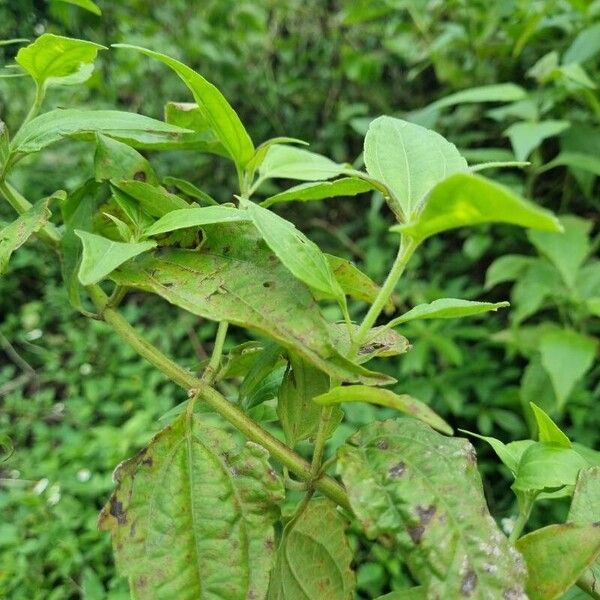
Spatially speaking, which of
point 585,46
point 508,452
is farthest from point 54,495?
point 585,46

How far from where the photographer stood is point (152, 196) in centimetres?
43

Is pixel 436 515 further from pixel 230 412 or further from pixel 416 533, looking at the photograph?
pixel 230 412

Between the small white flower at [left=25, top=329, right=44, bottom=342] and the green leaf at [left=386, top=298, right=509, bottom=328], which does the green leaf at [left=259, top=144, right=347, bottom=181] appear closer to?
the green leaf at [left=386, top=298, right=509, bottom=328]

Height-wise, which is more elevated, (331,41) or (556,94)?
(556,94)

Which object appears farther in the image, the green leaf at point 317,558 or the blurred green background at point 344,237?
the blurred green background at point 344,237

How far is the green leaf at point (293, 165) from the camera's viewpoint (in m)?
0.49

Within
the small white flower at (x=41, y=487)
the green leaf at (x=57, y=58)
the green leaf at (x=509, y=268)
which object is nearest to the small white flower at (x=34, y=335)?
the small white flower at (x=41, y=487)

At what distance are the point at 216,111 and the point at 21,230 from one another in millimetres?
148

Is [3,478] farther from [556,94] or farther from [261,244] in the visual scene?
[556,94]

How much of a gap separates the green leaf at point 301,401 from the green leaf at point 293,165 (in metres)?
0.15

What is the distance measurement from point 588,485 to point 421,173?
0.76ft

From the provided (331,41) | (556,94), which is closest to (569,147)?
(556,94)

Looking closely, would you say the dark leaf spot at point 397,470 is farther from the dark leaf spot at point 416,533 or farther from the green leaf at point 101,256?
the green leaf at point 101,256

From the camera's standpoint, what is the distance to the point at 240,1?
6.59ft
